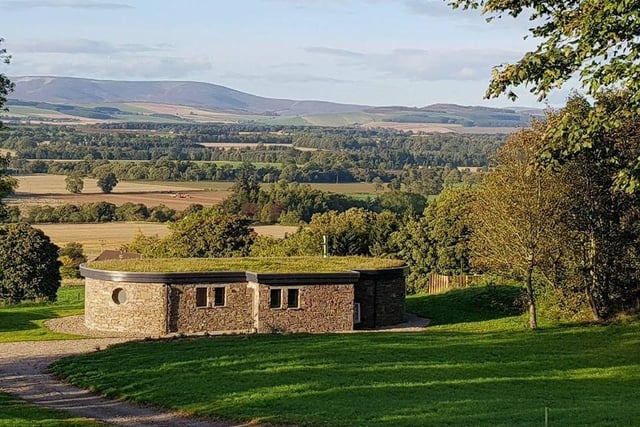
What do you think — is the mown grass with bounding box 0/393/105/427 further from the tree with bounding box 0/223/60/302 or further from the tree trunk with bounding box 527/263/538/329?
the tree with bounding box 0/223/60/302

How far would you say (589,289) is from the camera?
35844 mm

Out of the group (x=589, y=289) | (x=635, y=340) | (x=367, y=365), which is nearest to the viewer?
(x=367, y=365)

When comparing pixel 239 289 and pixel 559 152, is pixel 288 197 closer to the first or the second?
pixel 239 289

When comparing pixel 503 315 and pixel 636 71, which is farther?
pixel 503 315

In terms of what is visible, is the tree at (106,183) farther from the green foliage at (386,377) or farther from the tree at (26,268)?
the green foliage at (386,377)

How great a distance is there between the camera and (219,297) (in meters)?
36.2

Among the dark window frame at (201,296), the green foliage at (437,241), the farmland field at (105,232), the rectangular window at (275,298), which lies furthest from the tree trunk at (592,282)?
the farmland field at (105,232)

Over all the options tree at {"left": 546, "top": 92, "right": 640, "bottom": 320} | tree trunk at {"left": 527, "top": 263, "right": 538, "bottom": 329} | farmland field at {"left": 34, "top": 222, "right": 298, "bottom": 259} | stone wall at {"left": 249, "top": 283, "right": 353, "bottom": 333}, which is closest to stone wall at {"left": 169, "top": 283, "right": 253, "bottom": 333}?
stone wall at {"left": 249, "top": 283, "right": 353, "bottom": 333}

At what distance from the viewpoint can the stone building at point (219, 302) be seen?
35375 millimetres

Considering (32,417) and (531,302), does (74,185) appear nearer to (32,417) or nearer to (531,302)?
(531,302)

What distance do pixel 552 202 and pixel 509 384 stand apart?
12460 millimetres

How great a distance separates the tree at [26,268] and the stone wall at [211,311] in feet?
67.2

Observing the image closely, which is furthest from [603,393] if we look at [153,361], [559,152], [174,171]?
[174,171]

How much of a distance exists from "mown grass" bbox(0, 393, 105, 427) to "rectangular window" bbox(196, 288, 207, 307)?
1424 centimetres
